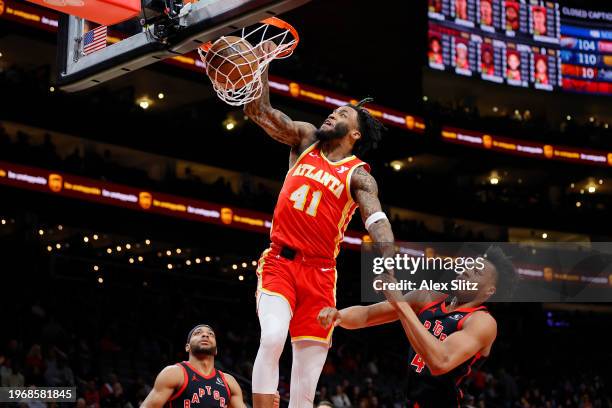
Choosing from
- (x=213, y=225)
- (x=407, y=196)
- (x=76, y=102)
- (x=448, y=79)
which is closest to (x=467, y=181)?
(x=448, y=79)

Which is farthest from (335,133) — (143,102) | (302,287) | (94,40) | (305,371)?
(143,102)

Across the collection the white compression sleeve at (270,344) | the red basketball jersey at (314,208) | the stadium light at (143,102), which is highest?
the stadium light at (143,102)

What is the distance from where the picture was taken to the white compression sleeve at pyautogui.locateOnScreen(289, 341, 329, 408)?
646 centimetres

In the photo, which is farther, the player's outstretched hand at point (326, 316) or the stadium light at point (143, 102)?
the stadium light at point (143, 102)

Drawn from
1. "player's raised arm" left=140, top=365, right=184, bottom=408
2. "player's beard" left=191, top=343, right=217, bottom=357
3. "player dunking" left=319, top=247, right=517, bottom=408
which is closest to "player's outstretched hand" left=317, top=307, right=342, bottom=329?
"player dunking" left=319, top=247, right=517, bottom=408

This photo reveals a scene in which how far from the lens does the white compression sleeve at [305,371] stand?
21.2 ft

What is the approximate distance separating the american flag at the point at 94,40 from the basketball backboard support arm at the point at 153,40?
50mm

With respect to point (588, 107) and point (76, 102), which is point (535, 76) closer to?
point (588, 107)

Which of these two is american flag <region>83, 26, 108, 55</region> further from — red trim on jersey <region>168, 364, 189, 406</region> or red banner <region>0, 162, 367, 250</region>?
red banner <region>0, 162, 367, 250</region>

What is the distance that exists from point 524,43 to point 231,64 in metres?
30.8

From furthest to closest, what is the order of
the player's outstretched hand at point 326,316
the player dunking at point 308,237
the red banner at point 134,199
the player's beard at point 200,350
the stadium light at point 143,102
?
the stadium light at point 143,102 → the red banner at point 134,199 → the player's beard at point 200,350 → the player dunking at point 308,237 → the player's outstretched hand at point 326,316

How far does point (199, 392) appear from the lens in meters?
9.26

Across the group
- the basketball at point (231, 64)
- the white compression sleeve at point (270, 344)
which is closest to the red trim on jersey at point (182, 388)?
the white compression sleeve at point (270, 344)

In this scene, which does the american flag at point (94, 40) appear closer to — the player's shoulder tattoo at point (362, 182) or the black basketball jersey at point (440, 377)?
the player's shoulder tattoo at point (362, 182)
